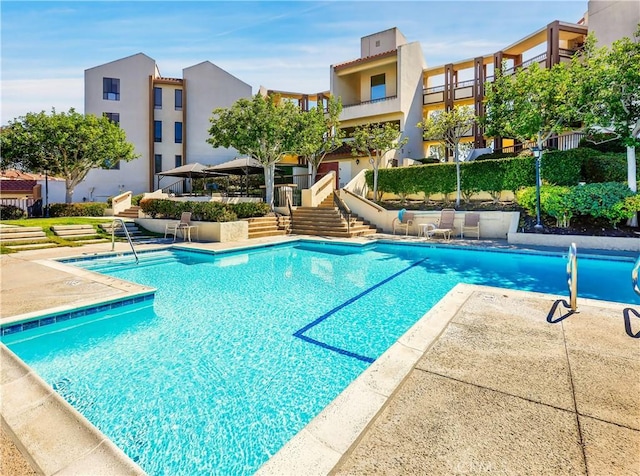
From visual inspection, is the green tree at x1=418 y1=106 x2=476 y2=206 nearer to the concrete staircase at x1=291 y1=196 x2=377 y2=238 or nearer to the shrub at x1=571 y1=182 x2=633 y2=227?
the concrete staircase at x1=291 y1=196 x2=377 y2=238

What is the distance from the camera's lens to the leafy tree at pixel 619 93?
11.1 meters

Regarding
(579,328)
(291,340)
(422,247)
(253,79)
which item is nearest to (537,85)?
(422,247)

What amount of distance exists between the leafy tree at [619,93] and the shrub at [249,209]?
1412cm

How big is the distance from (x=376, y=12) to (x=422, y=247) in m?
9.32

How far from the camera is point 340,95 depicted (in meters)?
27.3

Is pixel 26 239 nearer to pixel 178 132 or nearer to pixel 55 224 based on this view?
pixel 55 224

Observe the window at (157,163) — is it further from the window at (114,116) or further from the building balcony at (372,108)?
the building balcony at (372,108)

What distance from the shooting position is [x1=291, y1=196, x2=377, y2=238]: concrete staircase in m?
16.0

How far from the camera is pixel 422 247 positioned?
13422mm

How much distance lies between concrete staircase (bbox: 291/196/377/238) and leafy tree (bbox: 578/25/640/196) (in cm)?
992

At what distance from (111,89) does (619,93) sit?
112 ft

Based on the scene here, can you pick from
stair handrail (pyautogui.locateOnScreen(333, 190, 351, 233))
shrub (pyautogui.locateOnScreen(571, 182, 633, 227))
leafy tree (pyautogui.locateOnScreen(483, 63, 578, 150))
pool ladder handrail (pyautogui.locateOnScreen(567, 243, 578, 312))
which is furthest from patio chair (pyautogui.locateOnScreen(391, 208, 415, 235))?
pool ladder handrail (pyautogui.locateOnScreen(567, 243, 578, 312))

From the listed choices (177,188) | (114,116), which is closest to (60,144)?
(177,188)

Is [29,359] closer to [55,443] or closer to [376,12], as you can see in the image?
[55,443]
